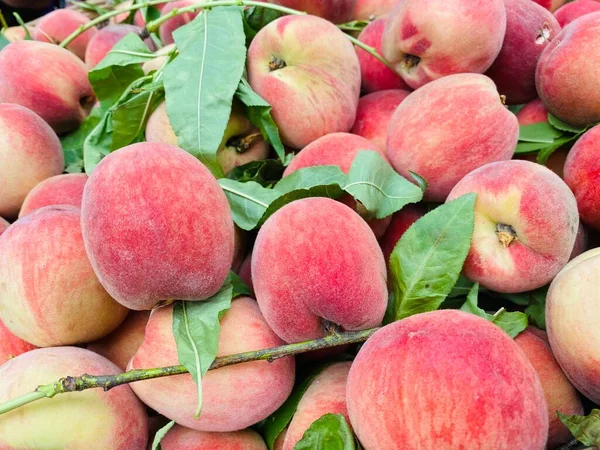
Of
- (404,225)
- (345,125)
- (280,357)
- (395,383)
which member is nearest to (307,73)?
(345,125)

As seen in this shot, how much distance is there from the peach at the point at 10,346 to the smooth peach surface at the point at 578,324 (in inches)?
37.8

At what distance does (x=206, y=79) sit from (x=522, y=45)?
0.76 m

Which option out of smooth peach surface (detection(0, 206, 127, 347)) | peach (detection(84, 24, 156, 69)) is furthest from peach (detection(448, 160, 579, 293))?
peach (detection(84, 24, 156, 69))

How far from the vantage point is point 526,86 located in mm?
1284

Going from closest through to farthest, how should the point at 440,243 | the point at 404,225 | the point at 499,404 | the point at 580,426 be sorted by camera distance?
the point at 499,404 → the point at 580,426 → the point at 440,243 → the point at 404,225

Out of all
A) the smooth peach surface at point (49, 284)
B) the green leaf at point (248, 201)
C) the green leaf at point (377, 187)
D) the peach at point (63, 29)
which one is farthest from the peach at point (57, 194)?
the peach at point (63, 29)

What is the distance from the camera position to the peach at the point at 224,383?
822 millimetres

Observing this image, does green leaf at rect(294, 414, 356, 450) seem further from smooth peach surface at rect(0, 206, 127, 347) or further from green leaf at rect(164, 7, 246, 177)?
green leaf at rect(164, 7, 246, 177)

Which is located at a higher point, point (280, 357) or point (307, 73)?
point (307, 73)

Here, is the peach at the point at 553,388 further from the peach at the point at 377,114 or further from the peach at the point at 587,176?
the peach at the point at 377,114

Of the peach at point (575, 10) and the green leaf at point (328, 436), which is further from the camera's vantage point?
the peach at point (575, 10)

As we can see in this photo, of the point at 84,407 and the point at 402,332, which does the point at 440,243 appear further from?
the point at 84,407

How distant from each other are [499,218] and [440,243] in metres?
0.11

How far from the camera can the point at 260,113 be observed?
1196mm
